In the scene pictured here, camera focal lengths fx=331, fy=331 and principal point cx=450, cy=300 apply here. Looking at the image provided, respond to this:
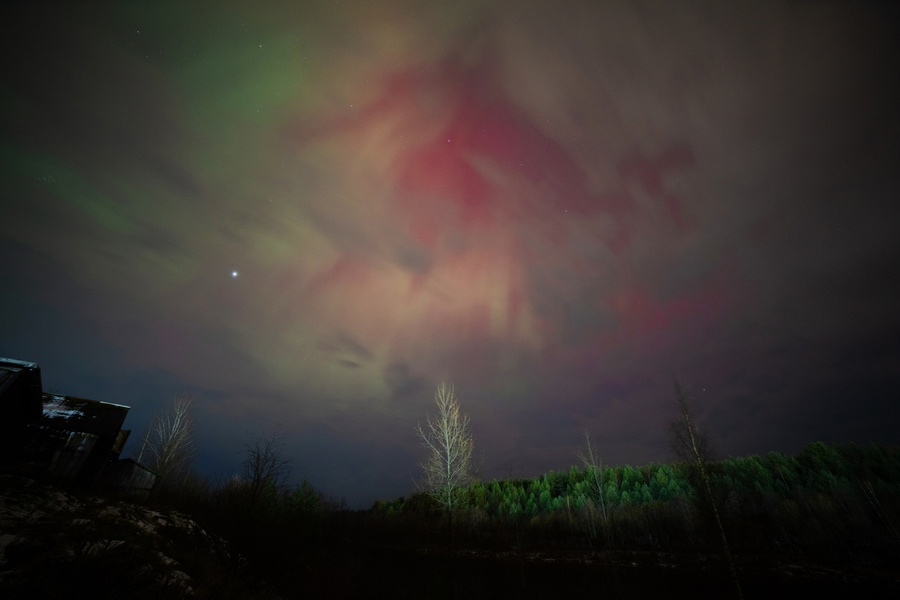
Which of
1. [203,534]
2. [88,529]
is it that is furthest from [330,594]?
[88,529]

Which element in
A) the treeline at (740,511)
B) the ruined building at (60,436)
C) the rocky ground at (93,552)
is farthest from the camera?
the treeline at (740,511)

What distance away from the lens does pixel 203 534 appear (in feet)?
59.0

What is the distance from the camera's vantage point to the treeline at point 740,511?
1056 inches

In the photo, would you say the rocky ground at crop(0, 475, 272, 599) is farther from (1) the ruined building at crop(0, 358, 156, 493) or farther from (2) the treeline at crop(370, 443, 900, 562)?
(2) the treeline at crop(370, 443, 900, 562)

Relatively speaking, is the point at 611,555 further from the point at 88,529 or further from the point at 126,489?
the point at 126,489

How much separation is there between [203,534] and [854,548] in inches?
1796

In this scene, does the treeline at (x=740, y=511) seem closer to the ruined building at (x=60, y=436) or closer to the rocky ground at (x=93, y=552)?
the rocky ground at (x=93, y=552)

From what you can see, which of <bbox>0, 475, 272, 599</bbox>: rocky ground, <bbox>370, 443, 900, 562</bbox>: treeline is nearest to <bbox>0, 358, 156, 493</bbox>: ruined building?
<bbox>0, 475, 272, 599</bbox>: rocky ground

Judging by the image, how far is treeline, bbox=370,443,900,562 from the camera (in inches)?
1056

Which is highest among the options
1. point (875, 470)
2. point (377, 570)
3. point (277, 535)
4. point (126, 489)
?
point (875, 470)

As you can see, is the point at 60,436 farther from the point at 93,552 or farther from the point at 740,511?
the point at 740,511

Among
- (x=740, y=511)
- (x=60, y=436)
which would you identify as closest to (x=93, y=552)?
(x=60, y=436)

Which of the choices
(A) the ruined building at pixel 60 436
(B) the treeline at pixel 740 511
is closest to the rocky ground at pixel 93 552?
(A) the ruined building at pixel 60 436

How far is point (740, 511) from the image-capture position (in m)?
34.2
